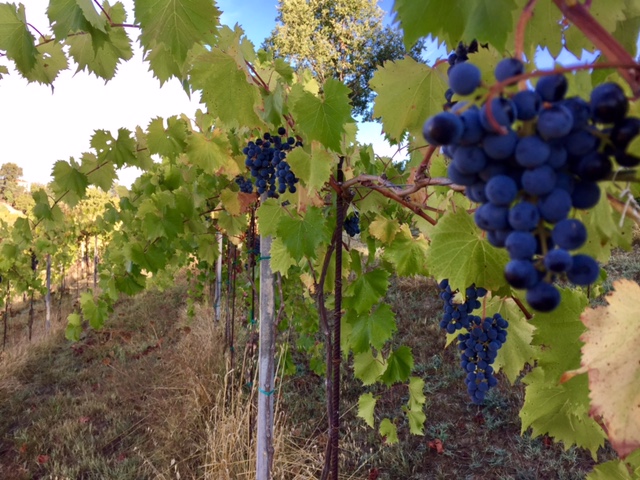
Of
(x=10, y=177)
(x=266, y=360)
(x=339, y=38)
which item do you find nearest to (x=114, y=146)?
(x=266, y=360)

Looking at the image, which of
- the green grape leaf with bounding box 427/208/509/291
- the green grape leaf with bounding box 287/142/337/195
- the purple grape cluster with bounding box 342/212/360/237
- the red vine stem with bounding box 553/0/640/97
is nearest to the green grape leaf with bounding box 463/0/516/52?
the red vine stem with bounding box 553/0/640/97

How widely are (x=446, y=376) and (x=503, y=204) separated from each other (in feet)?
14.9

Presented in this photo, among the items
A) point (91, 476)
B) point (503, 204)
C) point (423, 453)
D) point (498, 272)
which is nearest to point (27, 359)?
point (91, 476)

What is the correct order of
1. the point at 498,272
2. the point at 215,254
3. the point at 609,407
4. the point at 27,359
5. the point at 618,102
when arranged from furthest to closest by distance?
the point at 27,359
the point at 215,254
the point at 498,272
the point at 609,407
the point at 618,102

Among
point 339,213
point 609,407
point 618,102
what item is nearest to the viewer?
point 618,102

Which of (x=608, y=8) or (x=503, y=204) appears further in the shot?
(x=608, y=8)

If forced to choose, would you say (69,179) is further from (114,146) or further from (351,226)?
(351,226)

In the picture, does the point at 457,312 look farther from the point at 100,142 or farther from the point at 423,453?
the point at 423,453

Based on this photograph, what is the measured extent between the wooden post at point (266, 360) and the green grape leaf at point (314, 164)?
67 centimetres

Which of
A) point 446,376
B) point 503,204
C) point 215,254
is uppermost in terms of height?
point 215,254

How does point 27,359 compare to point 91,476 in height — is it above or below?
above

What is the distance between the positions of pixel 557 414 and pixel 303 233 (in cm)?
102

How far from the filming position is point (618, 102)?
379 mm

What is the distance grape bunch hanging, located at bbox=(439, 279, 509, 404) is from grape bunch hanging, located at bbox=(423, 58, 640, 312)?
3.24 feet
